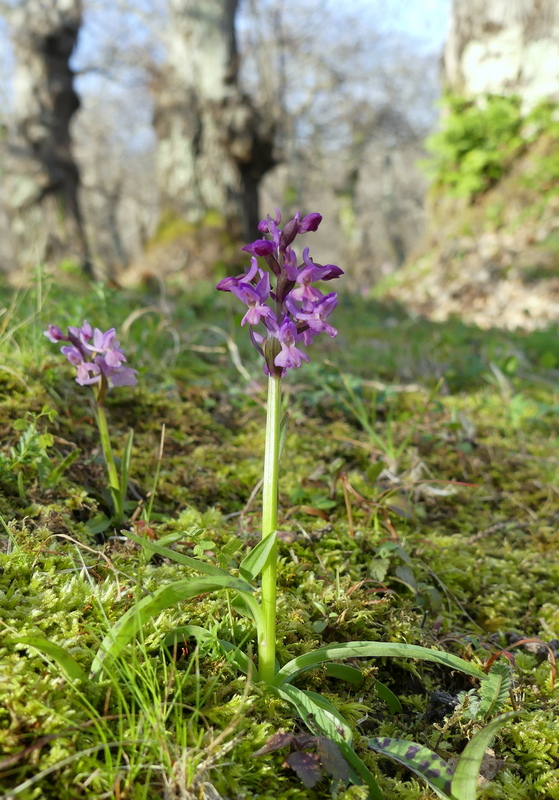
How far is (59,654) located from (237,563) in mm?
670

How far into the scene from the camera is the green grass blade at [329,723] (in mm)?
1175

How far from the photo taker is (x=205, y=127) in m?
8.16

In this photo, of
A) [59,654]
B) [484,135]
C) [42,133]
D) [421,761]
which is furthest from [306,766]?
[484,135]

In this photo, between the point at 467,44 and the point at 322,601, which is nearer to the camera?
the point at 322,601

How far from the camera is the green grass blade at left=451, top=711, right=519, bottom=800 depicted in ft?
3.70

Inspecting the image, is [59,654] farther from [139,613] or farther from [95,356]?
[95,356]

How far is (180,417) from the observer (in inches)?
109

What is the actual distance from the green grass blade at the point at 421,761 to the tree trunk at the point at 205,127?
7437 mm

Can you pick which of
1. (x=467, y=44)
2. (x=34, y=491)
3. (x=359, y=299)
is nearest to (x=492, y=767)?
(x=34, y=491)

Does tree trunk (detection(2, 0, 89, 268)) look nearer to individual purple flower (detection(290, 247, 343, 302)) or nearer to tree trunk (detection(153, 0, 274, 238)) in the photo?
tree trunk (detection(153, 0, 274, 238))

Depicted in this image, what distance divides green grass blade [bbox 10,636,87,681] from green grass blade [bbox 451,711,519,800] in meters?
0.80

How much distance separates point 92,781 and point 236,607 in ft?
1.62

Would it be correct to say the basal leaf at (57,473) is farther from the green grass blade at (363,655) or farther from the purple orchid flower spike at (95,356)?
the green grass blade at (363,655)

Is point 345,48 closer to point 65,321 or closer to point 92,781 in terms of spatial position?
point 65,321
